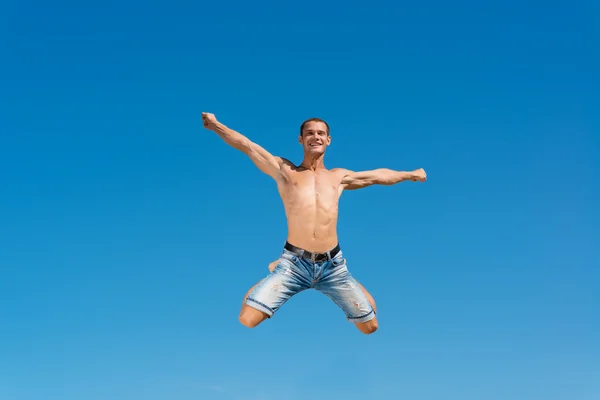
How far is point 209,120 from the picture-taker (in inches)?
530

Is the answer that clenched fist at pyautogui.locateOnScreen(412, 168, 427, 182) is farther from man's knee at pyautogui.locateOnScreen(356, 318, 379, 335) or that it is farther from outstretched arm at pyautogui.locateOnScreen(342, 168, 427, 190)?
man's knee at pyautogui.locateOnScreen(356, 318, 379, 335)

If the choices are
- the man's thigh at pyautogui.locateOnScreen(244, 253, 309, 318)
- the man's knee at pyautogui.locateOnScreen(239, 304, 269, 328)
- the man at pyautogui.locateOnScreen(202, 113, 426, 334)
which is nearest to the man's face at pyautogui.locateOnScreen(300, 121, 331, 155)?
the man at pyautogui.locateOnScreen(202, 113, 426, 334)

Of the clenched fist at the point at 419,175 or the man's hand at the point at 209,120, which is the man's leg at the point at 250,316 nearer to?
the man's hand at the point at 209,120

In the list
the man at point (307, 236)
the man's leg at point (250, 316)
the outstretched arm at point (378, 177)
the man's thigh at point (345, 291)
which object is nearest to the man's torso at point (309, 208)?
the man at point (307, 236)

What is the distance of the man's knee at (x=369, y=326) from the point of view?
14078 millimetres

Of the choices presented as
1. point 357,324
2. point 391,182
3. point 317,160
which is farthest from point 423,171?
point 357,324

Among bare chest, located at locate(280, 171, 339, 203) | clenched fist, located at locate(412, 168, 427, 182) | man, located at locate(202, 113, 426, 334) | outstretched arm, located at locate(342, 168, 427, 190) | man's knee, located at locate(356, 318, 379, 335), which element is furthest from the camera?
clenched fist, located at locate(412, 168, 427, 182)

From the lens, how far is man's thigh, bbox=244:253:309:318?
13.2 meters

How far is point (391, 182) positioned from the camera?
48.8 feet

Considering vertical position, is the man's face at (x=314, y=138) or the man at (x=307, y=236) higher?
the man's face at (x=314, y=138)

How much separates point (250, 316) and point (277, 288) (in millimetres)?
729

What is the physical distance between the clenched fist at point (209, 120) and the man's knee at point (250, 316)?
348 cm

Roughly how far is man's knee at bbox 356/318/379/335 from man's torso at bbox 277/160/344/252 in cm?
174

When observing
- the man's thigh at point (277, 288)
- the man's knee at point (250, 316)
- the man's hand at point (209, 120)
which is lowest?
Answer: the man's knee at point (250, 316)
